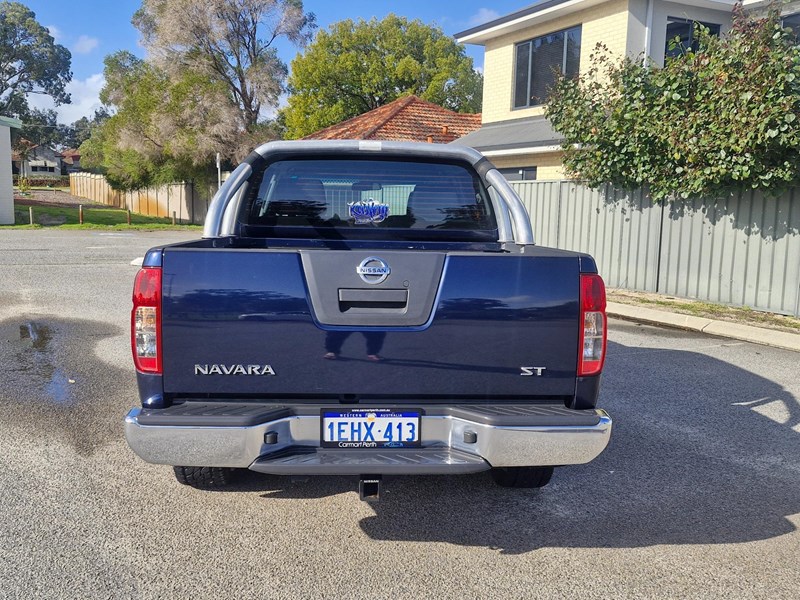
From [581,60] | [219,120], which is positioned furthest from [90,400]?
[219,120]

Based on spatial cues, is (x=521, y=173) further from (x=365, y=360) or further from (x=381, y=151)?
(x=365, y=360)

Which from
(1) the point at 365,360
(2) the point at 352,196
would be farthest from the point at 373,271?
(2) the point at 352,196

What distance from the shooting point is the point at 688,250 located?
1201 cm

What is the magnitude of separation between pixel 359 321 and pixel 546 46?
16.9 meters

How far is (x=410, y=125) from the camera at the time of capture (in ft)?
78.5

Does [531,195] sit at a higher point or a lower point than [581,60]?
lower

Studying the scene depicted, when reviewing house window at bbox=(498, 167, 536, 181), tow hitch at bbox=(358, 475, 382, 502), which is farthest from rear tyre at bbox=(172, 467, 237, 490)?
house window at bbox=(498, 167, 536, 181)

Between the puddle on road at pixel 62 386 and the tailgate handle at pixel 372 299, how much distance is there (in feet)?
8.45

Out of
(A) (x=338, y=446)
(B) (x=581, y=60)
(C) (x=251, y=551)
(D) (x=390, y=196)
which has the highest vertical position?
(B) (x=581, y=60)

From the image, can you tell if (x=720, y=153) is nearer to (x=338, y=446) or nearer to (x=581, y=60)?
(x=581, y=60)

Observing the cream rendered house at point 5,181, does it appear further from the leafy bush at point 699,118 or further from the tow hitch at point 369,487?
the tow hitch at point 369,487

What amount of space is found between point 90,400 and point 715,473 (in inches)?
186

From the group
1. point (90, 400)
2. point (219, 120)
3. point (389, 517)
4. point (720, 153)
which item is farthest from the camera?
point (219, 120)

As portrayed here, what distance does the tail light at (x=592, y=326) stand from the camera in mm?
3266
